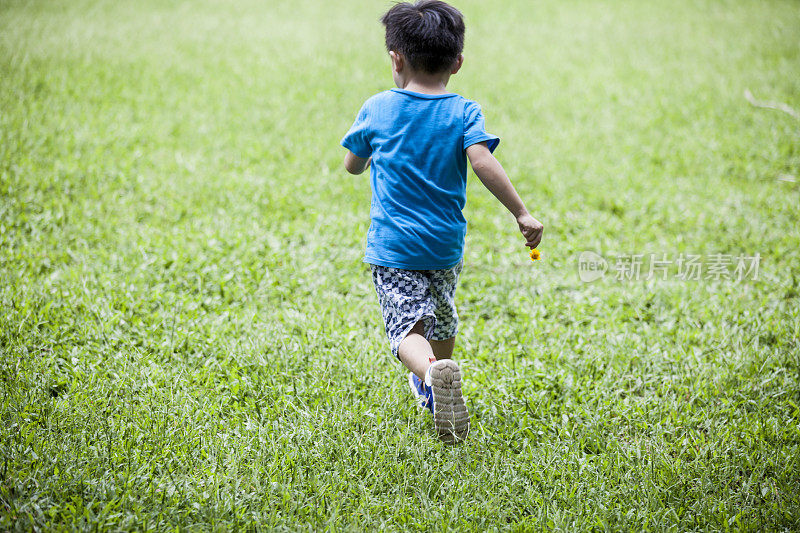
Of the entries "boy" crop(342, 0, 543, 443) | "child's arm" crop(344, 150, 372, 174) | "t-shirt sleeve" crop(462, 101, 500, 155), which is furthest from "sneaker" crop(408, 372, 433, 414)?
"t-shirt sleeve" crop(462, 101, 500, 155)

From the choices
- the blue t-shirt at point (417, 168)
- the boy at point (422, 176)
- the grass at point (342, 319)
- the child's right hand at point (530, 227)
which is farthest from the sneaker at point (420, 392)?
the child's right hand at point (530, 227)

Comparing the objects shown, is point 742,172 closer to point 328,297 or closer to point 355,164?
point 328,297

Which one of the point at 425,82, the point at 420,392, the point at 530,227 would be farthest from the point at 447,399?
the point at 425,82

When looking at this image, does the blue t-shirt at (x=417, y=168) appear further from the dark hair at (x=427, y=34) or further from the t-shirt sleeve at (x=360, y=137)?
the dark hair at (x=427, y=34)

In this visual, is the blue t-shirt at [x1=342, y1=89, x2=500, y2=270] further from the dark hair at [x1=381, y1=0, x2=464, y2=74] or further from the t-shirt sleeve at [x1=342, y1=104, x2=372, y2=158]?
the dark hair at [x1=381, y1=0, x2=464, y2=74]

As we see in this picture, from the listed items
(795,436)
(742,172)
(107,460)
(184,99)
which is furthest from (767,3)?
(107,460)

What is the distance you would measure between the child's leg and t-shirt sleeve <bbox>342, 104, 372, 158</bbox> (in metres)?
0.72

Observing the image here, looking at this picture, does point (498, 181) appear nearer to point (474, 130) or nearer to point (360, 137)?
point (474, 130)

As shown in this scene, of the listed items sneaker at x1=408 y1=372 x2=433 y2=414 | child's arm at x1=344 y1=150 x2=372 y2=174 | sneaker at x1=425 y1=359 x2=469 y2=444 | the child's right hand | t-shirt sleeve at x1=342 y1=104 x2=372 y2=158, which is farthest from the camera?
sneaker at x1=408 y1=372 x2=433 y2=414

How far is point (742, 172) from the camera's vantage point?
5.99 metres

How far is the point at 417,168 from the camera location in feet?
7.91

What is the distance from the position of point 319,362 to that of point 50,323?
1.45m

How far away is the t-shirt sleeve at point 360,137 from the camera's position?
2460 mm

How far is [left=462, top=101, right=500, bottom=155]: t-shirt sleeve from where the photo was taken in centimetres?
235
